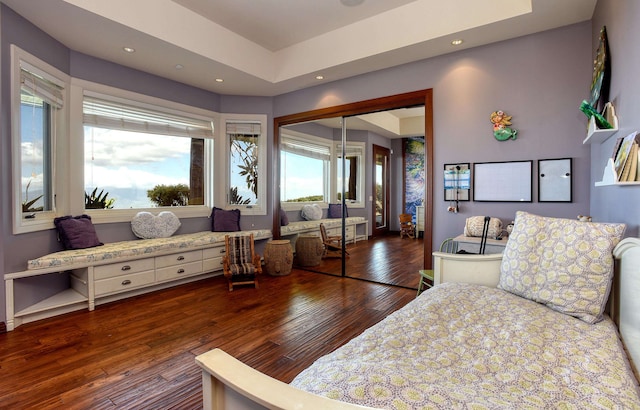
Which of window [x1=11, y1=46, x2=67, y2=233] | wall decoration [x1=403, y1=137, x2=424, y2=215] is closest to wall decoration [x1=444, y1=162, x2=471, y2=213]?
wall decoration [x1=403, y1=137, x2=424, y2=215]

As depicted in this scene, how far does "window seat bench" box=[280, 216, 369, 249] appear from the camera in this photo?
4.80m

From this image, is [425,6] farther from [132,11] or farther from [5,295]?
[5,295]

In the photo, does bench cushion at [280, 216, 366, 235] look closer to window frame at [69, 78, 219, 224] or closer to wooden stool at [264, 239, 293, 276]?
wooden stool at [264, 239, 293, 276]

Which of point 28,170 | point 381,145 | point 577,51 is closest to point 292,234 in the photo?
point 381,145

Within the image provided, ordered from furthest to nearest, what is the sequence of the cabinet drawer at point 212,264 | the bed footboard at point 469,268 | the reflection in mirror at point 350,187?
the reflection in mirror at point 350,187, the cabinet drawer at point 212,264, the bed footboard at point 469,268

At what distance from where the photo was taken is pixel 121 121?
4.02m

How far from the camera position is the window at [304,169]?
4887 millimetres

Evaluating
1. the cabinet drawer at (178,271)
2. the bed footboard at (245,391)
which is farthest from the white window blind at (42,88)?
the bed footboard at (245,391)

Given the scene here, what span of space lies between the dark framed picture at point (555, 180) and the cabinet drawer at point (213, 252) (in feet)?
12.7

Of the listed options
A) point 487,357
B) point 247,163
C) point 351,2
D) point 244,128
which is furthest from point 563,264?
point 244,128

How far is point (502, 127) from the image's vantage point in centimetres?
316

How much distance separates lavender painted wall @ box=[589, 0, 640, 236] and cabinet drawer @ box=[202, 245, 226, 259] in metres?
4.14

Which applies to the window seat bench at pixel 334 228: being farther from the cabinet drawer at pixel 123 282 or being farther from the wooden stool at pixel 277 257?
the cabinet drawer at pixel 123 282

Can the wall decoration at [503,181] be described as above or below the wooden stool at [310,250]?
above
